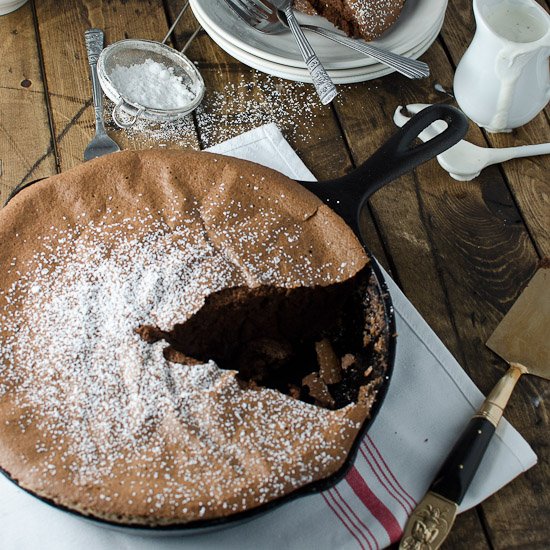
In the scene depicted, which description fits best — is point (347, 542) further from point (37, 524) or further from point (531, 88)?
point (531, 88)

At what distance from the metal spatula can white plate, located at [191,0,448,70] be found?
27.1 inches

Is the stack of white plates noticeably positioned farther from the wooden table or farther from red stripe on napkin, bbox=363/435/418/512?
red stripe on napkin, bbox=363/435/418/512

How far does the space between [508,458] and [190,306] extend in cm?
69

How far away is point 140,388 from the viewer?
1.29 m

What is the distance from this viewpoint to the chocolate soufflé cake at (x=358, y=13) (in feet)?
6.40

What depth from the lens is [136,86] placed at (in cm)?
192

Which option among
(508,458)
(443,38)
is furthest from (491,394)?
(443,38)

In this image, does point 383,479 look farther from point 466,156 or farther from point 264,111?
point 264,111

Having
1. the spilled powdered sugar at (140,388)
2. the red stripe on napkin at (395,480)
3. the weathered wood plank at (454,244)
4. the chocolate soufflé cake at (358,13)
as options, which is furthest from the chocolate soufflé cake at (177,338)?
the chocolate soufflé cake at (358,13)

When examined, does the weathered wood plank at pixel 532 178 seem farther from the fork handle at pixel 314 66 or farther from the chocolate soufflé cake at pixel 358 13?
the fork handle at pixel 314 66

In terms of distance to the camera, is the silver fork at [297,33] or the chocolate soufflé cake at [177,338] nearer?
the chocolate soufflé cake at [177,338]

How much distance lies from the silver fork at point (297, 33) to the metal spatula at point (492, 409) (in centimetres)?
65

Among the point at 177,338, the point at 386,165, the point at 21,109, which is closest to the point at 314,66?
the point at 386,165

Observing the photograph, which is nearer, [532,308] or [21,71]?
[532,308]
